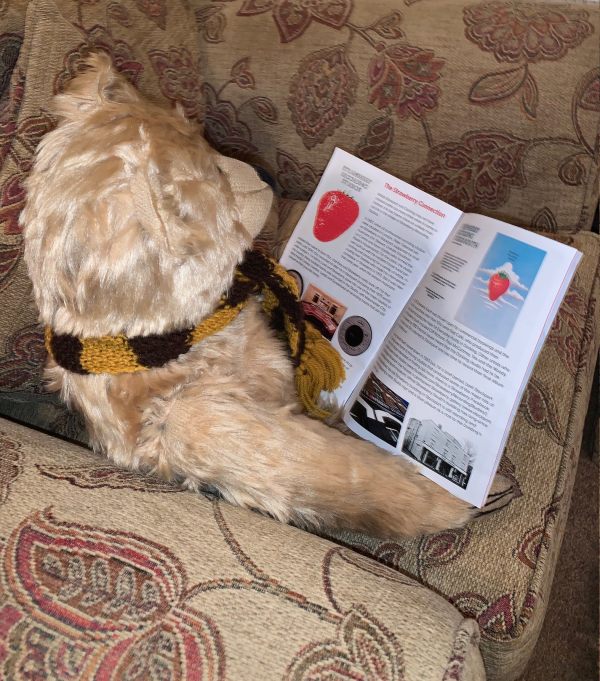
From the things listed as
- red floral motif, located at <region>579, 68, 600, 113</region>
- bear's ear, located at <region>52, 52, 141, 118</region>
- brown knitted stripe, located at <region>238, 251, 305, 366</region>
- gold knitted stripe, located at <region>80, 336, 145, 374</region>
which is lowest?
gold knitted stripe, located at <region>80, 336, 145, 374</region>

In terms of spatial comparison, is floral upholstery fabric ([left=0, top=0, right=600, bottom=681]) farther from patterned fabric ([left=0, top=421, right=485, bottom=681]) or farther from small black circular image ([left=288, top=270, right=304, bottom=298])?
small black circular image ([left=288, top=270, right=304, bottom=298])

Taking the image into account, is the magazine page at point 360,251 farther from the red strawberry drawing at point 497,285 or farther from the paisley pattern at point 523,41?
the paisley pattern at point 523,41

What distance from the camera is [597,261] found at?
47.1 inches

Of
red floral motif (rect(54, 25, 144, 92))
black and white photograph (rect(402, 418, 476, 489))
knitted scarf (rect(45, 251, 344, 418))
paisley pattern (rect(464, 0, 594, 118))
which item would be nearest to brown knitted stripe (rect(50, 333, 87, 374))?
knitted scarf (rect(45, 251, 344, 418))

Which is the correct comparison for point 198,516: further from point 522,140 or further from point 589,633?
point 589,633

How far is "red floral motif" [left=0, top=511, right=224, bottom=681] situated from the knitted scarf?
0.77ft

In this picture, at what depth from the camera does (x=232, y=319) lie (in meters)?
0.87

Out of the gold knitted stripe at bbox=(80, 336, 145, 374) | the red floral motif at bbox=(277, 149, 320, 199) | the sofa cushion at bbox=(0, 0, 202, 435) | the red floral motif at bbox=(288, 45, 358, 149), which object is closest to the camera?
the gold knitted stripe at bbox=(80, 336, 145, 374)

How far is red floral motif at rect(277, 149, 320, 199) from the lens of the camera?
132 cm

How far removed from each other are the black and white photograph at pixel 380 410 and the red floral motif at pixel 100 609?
473 millimetres

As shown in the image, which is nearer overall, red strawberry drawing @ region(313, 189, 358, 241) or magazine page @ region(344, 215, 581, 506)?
magazine page @ region(344, 215, 581, 506)

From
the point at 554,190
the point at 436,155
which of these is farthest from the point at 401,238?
the point at 554,190

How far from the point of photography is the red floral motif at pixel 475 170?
3.86ft

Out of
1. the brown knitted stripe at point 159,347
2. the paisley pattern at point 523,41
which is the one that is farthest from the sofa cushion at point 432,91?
the brown knitted stripe at point 159,347
